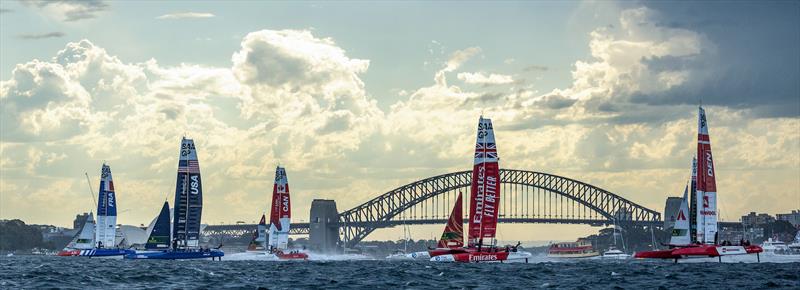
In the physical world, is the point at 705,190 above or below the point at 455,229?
above

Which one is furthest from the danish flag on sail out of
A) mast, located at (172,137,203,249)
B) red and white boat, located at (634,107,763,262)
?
mast, located at (172,137,203,249)

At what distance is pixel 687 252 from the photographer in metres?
76.8

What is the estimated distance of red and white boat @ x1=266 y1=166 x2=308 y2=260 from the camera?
388 feet

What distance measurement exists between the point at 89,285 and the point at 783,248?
99048mm

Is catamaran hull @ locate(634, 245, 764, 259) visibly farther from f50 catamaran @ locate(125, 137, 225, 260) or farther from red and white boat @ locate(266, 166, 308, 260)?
red and white boat @ locate(266, 166, 308, 260)

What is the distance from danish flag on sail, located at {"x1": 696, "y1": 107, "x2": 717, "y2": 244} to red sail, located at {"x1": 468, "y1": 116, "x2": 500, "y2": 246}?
44.7 feet

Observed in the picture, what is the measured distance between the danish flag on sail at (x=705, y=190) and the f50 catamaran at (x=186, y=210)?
39535mm

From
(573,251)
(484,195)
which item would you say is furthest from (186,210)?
(573,251)

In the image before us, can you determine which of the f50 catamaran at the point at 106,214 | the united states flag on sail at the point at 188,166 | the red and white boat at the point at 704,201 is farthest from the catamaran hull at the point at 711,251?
the f50 catamaran at the point at 106,214

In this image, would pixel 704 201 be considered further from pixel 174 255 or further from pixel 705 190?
pixel 174 255

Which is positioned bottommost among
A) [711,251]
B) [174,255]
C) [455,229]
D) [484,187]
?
[174,255]

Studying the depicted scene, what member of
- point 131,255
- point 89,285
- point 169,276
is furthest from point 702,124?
point 131,255

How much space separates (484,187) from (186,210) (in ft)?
96.3

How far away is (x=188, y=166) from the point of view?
93562mm
